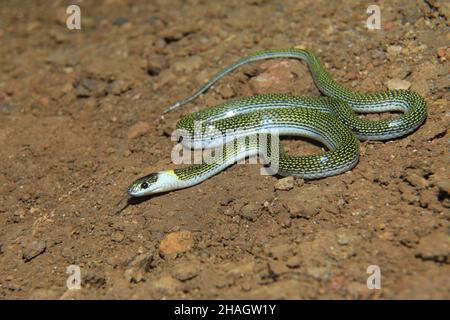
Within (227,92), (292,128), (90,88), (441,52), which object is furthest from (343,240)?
(90,88)

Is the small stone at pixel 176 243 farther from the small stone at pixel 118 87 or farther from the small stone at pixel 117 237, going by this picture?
the small stone at pixel 118 87

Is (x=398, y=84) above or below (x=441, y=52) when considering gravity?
below

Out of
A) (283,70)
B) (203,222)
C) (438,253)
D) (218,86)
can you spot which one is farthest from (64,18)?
(438,253)

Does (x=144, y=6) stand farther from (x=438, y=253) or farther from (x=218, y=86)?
(x=438, y=253)

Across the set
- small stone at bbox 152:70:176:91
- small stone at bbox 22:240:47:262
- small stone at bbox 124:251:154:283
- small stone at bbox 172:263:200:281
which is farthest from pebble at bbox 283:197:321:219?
small stone at bbox 152:70:176:91

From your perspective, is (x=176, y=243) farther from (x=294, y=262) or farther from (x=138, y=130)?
(x=138, y=130)
